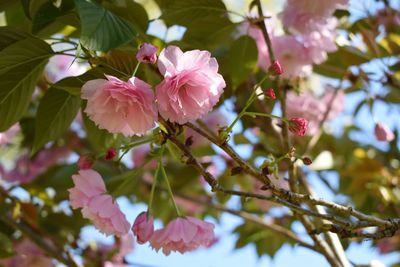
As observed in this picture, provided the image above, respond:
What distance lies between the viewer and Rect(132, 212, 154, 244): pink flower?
997mm

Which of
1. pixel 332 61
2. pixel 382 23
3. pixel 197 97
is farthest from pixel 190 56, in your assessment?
pixel 382 23

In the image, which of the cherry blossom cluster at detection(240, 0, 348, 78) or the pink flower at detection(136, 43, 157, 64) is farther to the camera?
the cherry blossom cluster at detection(240, 0, 348, 78)

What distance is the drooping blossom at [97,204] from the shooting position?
3.30 feet

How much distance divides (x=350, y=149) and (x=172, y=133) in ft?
4.95

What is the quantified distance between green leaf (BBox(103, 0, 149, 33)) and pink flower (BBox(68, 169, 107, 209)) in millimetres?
295

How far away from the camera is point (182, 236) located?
1022 millimetres

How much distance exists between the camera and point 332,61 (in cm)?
175

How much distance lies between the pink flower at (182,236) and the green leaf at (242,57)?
43 centimetres

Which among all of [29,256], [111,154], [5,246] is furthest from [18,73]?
[29,256]

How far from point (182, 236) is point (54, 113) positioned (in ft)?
1.07

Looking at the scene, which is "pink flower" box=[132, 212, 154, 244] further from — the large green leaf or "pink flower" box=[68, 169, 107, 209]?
the large green leaf

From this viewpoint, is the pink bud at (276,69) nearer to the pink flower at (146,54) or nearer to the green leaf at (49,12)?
the pink flower at (146,54)

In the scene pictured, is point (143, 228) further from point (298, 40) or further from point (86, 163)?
point (298, 40)

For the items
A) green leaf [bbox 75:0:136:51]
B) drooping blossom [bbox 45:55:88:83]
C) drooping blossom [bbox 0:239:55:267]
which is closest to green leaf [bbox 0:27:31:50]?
green leaf [bbox 75:0:136:51]
